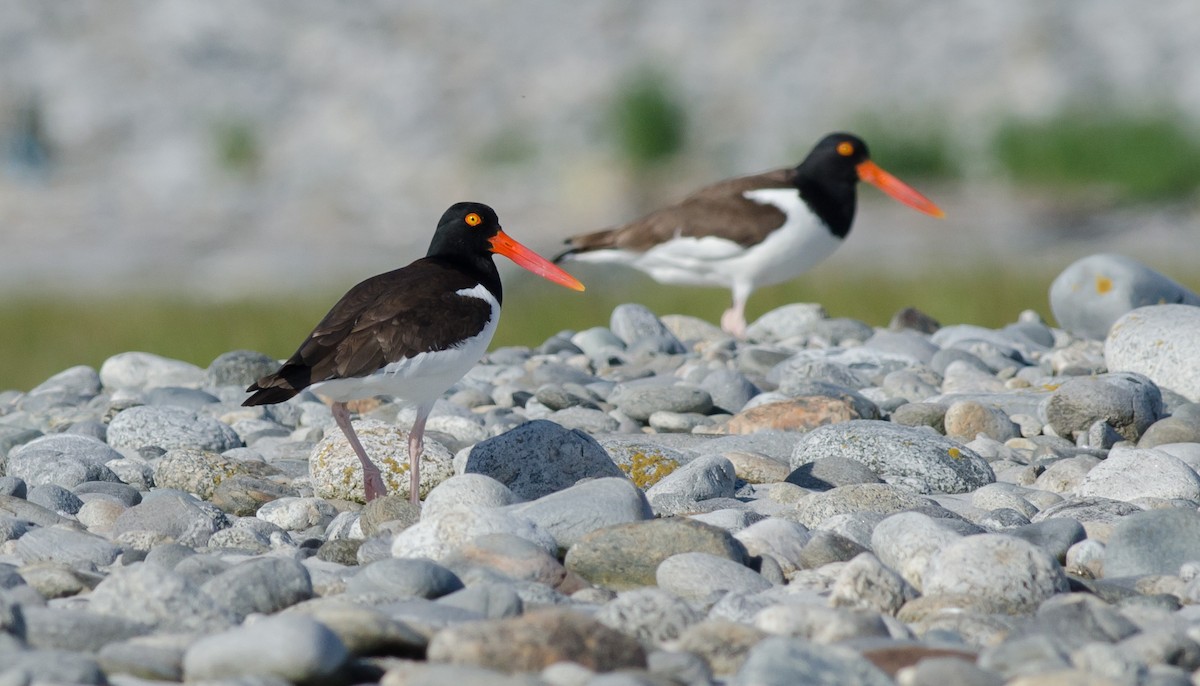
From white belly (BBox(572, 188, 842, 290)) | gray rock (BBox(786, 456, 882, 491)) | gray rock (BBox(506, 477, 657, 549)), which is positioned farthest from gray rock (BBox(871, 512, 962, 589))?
white belly (BBox(572, 188, 842, 290))

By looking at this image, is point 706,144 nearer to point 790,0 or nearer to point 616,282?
point 790,0

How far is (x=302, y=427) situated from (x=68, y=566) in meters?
2.67

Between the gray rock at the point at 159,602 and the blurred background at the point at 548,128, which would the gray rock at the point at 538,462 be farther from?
the blurred background at the point at 548,128

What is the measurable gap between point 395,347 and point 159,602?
150 centimetres

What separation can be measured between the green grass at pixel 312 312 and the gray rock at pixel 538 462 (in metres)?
4.89

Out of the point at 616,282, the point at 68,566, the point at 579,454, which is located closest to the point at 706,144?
the point at 616,282

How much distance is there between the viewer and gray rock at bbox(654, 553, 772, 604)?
3416 millimetres

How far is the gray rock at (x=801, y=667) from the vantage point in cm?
254

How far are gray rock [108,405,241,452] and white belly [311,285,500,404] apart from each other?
1249 mm

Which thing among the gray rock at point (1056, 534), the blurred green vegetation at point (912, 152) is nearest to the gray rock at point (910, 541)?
the gray rock at point (1056, 534)

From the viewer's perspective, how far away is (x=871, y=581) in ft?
10.8

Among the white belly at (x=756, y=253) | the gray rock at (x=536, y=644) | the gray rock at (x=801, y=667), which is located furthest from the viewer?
the white belly at (x=756, y=253)

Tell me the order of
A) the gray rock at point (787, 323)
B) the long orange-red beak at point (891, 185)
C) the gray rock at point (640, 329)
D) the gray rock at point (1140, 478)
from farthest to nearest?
the long orange-red beak at point (891, 185) → the gray rock at point (787, 323) → the gray rock at point (640, 329) → the gray rock at point (1140, 478)

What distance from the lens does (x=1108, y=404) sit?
541 cm
